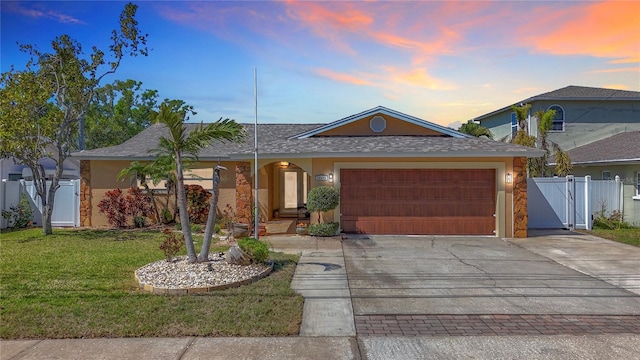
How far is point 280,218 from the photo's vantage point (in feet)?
56.5

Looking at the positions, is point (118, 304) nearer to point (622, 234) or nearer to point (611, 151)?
point (622, 234)

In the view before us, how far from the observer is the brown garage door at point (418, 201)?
12391 mm

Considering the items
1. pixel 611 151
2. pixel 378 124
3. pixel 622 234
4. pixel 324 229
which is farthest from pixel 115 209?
pixel 611 151

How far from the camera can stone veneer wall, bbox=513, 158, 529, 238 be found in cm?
1216

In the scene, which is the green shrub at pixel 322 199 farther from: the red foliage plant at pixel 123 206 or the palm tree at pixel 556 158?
the palm tree at pixel 556 158

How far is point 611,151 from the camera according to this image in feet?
54.5

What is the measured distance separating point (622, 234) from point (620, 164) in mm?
3598

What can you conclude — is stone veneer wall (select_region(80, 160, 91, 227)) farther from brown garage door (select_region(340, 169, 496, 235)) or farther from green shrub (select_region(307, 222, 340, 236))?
brown garage door (select_region(340, 169, 496, 235))

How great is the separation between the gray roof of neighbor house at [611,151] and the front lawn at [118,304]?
45.3ft

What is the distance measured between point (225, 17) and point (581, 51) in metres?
11.9

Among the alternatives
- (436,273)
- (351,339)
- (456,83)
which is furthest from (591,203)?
(351,339)

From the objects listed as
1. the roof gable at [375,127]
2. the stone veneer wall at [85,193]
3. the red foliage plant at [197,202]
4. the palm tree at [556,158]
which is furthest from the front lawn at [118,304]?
the palm tree at [556,158]

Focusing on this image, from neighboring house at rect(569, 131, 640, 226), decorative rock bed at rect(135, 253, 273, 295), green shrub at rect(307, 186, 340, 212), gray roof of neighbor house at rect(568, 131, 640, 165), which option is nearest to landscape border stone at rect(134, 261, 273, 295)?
decorative rock bed at rect(135, 253, 273, 295)

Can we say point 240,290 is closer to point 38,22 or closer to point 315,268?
point 315,268
